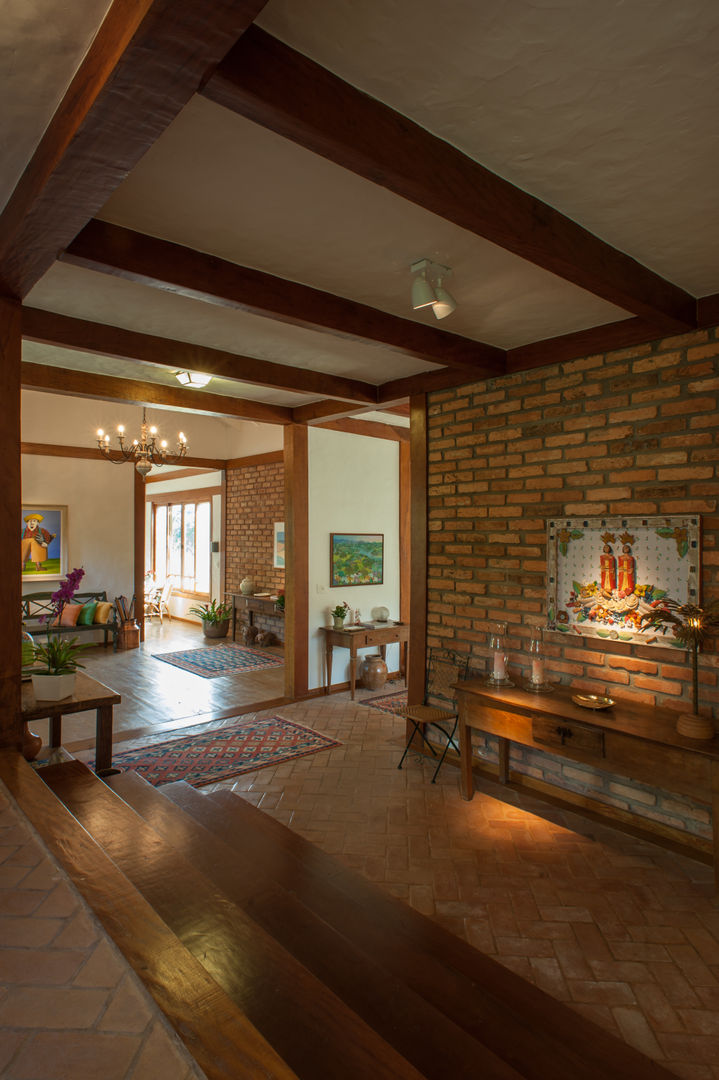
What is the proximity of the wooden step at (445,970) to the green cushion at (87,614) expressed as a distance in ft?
19.7

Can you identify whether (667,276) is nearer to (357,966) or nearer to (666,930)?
(666,930)

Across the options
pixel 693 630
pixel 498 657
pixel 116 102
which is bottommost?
pixel 498 657

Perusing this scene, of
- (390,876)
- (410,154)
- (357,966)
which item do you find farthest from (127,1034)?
(410,154)

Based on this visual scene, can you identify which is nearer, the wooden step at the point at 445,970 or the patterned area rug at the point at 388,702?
the wooden step at the point at 445,970

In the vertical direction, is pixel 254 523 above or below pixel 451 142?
below

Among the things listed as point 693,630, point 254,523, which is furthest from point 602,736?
point 254,523

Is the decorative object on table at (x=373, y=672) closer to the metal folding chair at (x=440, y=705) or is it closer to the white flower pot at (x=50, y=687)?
the metal folding chair at (x=440, y=705)

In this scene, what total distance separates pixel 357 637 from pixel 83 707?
331 centimetres

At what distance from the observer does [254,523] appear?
9.09 metres

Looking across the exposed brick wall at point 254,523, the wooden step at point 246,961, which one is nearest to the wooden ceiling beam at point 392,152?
the wooden step at point 246,961

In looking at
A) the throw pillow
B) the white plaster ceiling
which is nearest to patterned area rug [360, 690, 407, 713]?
the white plaster ceiling

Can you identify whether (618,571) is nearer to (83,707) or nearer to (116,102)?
(83,707)

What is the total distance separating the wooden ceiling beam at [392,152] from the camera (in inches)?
56.6

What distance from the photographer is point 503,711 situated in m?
3.48
